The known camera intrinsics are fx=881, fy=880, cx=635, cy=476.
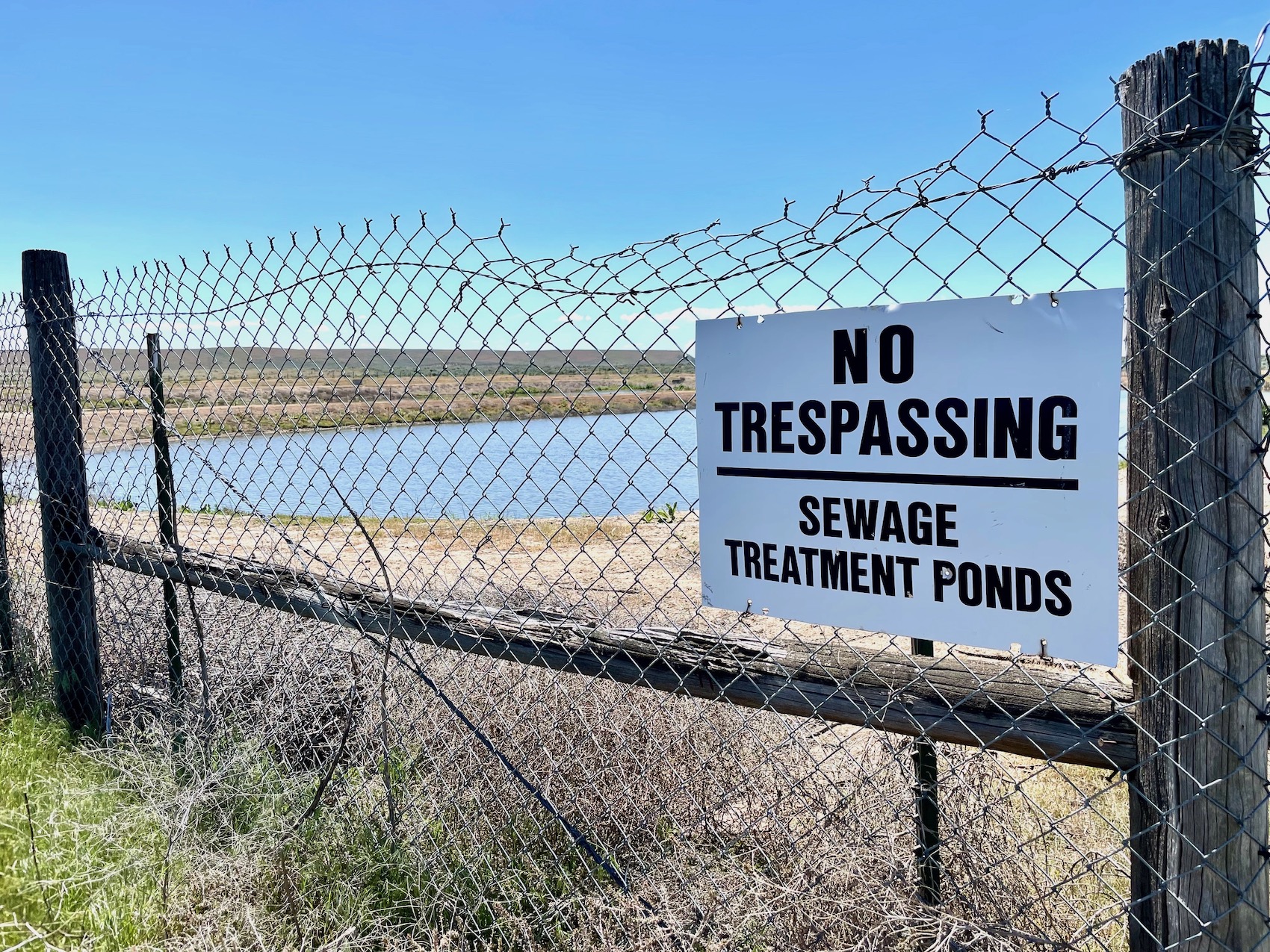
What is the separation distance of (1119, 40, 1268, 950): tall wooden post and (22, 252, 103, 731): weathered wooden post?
433 centimetres

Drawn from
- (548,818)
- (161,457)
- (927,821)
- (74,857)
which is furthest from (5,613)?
(927,821)

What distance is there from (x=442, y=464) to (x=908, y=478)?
1477 millimetres

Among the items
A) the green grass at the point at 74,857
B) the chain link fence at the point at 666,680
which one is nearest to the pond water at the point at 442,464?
the chain link fence at the point at 666,680

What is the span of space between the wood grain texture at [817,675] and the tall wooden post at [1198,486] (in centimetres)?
13

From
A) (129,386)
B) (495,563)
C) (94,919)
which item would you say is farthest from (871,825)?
(495,563)

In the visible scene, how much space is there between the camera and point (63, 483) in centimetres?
418

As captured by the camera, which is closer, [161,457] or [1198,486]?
[1198,486]

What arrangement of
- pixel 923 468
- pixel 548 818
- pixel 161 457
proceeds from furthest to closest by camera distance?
pixel 161 457 → pixel 548 818 → pixel 923 468

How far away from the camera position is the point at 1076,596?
1.62m

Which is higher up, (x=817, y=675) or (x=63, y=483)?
(x=63, y=483)

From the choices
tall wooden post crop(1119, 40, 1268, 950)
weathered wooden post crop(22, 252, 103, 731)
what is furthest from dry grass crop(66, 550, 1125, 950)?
weathered wooden post crop(22, 252, 103, 731)

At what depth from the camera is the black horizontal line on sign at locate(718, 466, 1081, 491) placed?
163 cm

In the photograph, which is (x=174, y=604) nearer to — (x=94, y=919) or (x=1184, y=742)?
(x=94, y=919)

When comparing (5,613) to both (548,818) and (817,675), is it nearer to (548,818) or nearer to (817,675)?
(548,818)
